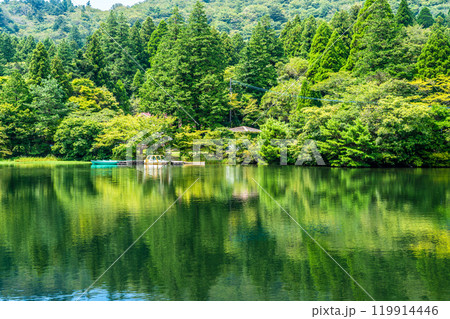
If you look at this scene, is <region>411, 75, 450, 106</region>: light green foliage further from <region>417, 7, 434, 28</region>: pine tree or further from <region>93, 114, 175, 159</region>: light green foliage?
A: <region>417, 7, 434, 28</region>: pine tree

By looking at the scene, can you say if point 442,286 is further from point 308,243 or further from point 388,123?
point 388,123

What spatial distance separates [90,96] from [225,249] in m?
45.8

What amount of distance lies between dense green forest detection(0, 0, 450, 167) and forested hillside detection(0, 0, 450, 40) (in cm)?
2344

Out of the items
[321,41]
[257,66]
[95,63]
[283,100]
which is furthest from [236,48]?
[283,100]

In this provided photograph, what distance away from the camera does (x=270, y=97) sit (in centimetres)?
4541

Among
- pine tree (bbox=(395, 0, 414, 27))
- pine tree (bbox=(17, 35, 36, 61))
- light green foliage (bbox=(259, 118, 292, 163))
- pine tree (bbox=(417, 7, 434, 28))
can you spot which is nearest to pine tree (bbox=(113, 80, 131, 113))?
pine tree (bbox=(17, 35, 36, 61))

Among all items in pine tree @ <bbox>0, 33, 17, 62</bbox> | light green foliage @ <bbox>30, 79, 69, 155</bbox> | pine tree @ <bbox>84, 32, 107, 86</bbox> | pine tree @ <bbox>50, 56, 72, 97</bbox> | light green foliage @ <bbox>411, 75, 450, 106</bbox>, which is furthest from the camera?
pine tree @ <bbox>0, 33, 17, 62</bbox>

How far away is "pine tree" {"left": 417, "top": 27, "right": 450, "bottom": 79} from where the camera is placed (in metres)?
34.1

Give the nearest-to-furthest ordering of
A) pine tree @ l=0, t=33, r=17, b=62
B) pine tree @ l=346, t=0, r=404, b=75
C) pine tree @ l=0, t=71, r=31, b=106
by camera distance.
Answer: pine tree @ l=346, t=0, r=404, b=75 → pine tree @ l=0, t=71, r=31, b=106 → pine tree @ l=0, t=33, r=17, b=62

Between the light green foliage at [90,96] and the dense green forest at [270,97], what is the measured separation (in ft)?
0.38

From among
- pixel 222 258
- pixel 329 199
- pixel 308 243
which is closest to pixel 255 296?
pixel 222 258

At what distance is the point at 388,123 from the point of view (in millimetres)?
29875

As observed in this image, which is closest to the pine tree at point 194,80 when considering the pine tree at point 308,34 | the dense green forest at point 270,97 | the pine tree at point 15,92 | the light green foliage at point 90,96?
the dense green forest at point 270,97

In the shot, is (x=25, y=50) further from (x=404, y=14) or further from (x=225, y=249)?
(x=225, y=249)
